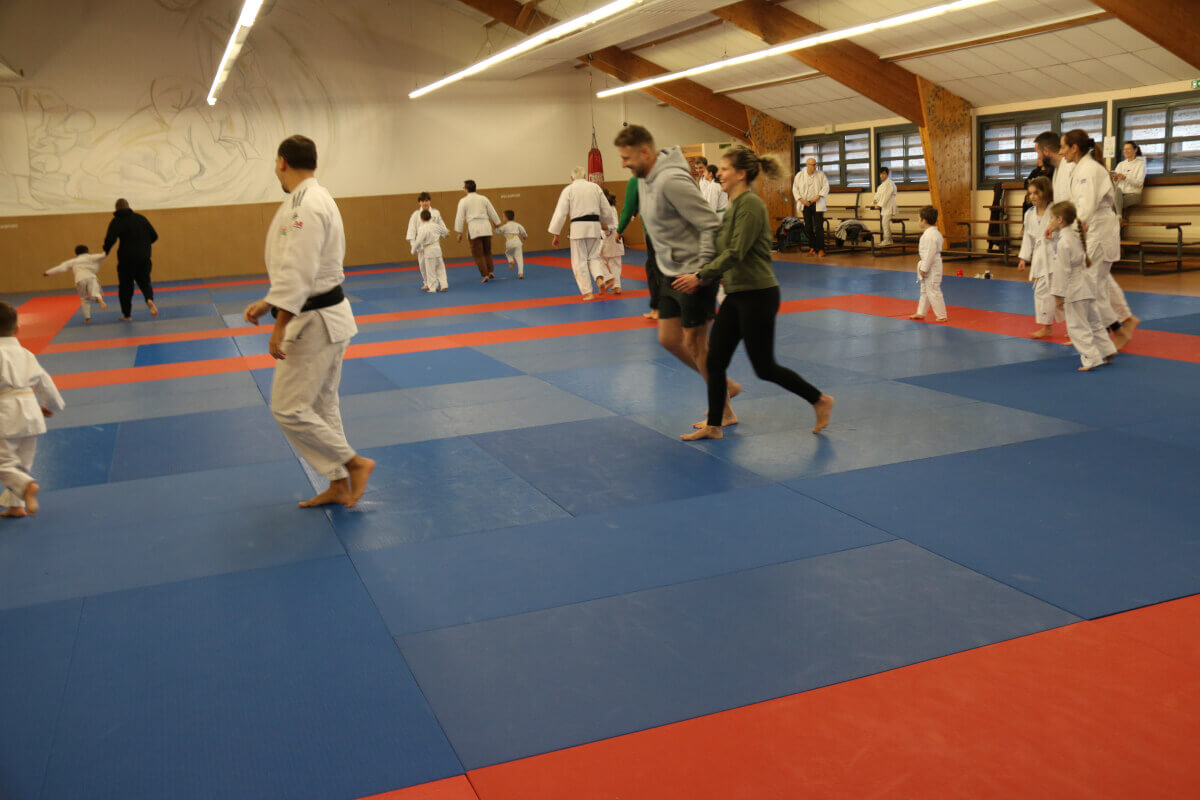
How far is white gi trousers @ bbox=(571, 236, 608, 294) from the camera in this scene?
12773 millimetres

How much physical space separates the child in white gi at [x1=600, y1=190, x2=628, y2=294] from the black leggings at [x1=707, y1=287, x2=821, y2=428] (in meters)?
7.30

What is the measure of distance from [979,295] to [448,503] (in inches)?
333

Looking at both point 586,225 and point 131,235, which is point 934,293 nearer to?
point 586,225

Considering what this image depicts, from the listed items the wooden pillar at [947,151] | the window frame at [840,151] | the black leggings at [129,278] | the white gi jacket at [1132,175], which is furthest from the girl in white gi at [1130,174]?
the black leggings at [129,278]

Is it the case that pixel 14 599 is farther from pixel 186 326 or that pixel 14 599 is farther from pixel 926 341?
pixel 186 326

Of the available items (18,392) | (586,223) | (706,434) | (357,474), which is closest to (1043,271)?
(706,434)

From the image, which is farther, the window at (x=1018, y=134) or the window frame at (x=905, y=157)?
the window frame at (x=905, y=157)

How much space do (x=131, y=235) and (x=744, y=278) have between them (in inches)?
400

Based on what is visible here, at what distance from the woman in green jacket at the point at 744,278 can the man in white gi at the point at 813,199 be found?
1291 cm

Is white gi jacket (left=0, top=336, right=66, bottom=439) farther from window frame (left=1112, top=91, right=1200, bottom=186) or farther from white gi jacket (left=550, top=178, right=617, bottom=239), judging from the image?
window frame (left=1112, top=91, right=1200, bottom=186)

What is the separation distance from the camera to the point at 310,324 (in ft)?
14.7

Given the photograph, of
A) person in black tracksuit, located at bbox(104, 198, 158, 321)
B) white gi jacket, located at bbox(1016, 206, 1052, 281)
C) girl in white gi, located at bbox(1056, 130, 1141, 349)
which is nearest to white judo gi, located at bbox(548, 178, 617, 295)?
white gi jacket, located at bbox(1016, 206, 1052, 281)

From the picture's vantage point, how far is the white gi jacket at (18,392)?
475 cm

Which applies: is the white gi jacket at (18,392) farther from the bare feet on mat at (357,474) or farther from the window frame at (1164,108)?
the window frame at (1164,108)
